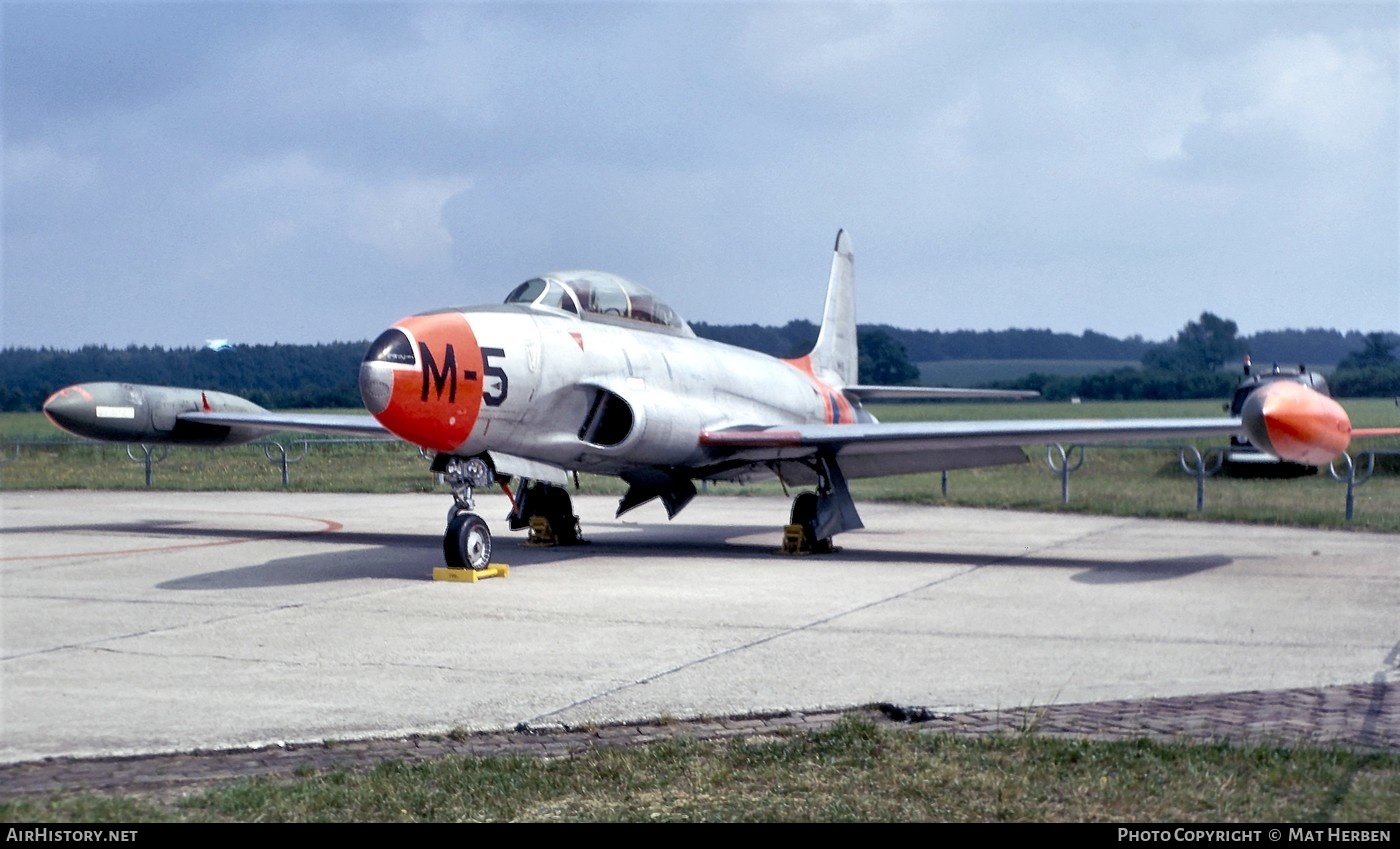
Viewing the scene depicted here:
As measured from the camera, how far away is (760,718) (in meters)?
6.81

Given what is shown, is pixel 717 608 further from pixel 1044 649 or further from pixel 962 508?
pixel 962 508

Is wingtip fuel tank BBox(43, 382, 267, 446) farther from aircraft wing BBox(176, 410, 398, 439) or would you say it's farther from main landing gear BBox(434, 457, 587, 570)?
main landing gear BBox(434, 457, 587, 570)

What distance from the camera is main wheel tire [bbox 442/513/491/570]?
12.8 metres

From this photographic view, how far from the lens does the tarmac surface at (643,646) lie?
6.49m

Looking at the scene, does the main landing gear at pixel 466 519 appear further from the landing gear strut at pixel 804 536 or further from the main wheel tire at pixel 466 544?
the landing gear strut at pixel 804 536

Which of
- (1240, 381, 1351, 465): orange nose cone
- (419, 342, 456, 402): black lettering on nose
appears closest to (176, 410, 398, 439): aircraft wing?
(419, 342, 456, 402): black lettering on nose

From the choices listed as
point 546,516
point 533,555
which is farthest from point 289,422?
point 533,555

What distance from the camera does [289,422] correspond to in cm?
1783

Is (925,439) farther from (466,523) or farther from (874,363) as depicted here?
(874,363)

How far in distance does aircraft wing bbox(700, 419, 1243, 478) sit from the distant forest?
468 centimetres

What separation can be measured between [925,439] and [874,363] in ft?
73.3

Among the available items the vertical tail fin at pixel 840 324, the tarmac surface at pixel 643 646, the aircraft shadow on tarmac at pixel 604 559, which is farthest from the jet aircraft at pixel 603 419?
the vertical tail fin at pixel 840 324
